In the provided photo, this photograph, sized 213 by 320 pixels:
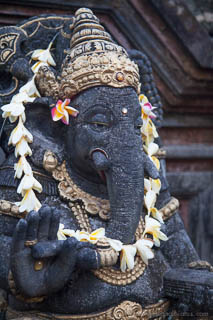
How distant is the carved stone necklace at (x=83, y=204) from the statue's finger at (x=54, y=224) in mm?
239

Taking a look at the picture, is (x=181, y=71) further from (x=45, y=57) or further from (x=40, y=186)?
(x=40, y=186)

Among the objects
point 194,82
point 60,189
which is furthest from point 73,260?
point 194,82

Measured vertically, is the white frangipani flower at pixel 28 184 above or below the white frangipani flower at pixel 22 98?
below

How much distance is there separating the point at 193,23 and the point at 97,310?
6.28 feet

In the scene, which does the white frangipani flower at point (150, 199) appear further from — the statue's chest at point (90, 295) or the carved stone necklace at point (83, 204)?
the statue's chest at point (90, 295)

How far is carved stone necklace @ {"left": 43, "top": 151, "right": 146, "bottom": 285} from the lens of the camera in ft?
7.81

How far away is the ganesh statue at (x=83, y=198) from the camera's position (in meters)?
2.18

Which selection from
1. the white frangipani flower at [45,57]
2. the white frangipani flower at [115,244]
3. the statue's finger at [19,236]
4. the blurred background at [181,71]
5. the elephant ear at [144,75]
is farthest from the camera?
the blurred background at [181,71]

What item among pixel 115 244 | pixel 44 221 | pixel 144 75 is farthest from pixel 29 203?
pixel 144 75

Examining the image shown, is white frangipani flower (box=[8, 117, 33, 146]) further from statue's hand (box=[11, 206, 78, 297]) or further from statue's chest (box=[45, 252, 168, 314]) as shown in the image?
statue's chest (box=[45, 252, 168, 314])

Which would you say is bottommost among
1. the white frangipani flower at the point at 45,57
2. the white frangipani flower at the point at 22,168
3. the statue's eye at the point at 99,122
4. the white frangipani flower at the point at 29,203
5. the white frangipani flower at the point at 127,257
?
the white frangipani flower at the point at 127,257

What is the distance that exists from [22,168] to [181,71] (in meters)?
1.58

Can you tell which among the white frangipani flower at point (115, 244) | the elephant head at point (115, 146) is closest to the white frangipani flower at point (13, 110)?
the elephant head at point (115, 146)

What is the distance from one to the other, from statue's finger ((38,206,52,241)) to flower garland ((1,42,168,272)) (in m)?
0.15
